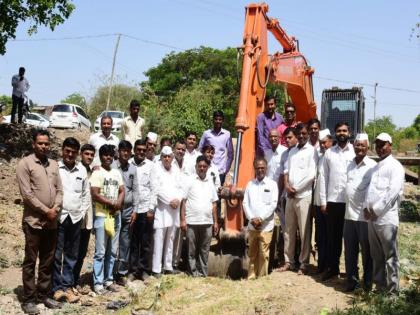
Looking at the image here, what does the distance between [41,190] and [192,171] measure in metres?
2.62

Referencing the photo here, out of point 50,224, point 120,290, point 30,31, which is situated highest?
point 30,31

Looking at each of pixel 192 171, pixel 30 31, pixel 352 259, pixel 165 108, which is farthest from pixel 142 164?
pixel 165 108

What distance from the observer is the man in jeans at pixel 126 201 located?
668 centimetres

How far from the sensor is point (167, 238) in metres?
7.08

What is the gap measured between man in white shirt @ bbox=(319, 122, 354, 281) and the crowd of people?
0.04 feet

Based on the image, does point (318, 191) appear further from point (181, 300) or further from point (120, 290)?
point (120, 290)

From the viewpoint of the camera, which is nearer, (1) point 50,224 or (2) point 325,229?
(1) point 50,224

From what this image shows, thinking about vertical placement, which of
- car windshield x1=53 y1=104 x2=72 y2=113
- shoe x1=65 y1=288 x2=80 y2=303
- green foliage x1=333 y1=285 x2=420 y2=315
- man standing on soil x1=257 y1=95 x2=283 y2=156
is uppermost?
car windshield x1=53 y1=104 x2=72 y2=113

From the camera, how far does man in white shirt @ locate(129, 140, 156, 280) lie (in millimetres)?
6906

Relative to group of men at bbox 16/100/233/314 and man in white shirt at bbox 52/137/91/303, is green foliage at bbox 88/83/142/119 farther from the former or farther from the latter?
man in white shirt at bbox 52/137/91/303

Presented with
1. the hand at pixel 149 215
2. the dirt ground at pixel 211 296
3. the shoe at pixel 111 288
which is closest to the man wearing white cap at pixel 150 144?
the hand at pixel 149 215

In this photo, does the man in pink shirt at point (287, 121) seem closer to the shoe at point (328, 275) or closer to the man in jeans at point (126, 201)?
the shoe at point (328, 275)

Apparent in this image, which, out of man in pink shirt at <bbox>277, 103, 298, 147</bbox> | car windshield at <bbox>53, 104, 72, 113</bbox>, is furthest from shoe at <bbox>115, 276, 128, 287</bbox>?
car windshield at <bbox>53, 104, 72, 113</bbox>

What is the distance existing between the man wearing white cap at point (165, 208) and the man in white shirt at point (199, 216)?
144 mm
